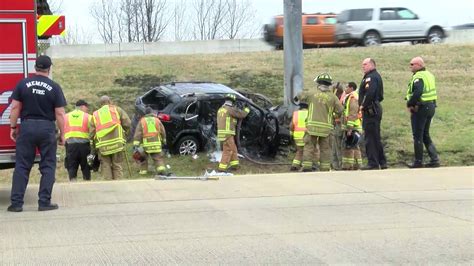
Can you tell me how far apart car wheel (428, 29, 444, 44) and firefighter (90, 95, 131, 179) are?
1898 cm

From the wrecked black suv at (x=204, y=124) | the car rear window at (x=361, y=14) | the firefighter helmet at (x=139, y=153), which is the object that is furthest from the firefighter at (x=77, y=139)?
the car rear window at (x=361, y=14)

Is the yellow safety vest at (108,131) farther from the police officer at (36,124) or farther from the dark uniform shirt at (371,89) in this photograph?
the dark uniform shirt at (371,89)

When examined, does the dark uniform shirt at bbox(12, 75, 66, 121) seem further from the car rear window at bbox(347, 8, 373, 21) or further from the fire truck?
the car rear window at bbox(347, 8, 373, 21)

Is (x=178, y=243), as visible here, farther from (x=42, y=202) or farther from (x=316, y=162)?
(x=316, y=162)

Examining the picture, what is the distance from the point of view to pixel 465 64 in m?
21.4

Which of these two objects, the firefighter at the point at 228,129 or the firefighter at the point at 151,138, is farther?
the firefighter at the point at 228,129

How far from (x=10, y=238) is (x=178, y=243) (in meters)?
1.68

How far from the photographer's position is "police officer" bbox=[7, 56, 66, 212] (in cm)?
666

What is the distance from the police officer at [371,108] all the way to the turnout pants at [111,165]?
14.5 feet

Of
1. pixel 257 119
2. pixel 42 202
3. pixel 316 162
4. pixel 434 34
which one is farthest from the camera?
pixel 434 34

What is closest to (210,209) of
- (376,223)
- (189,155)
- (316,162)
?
(376,223)

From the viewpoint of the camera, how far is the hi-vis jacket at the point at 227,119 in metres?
11.4

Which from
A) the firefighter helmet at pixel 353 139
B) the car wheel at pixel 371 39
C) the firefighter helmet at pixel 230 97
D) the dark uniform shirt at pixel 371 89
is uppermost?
the car wheel at pixel 371 39

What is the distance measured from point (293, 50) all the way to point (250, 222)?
8583 mm
